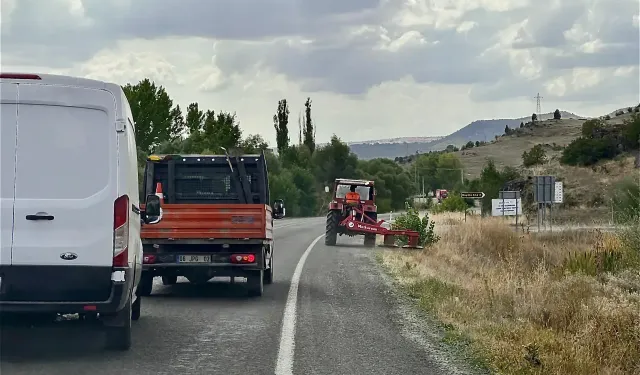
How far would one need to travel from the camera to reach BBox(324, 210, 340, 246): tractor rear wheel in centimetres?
3362

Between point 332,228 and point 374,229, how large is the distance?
1886 mm

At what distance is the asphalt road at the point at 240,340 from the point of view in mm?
8859

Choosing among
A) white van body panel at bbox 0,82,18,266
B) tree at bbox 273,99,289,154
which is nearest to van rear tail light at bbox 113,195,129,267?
white van body panel at bbox 0,82,18,266

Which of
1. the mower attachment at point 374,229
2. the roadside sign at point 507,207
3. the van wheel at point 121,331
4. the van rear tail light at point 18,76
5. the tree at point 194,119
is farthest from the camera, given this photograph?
the tree at point 194,119

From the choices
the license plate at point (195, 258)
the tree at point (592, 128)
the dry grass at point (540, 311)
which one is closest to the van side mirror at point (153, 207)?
the license plate at point (195, 258)

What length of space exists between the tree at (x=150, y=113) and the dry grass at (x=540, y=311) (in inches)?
1524

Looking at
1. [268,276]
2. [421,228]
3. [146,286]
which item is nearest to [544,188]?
[421,228]

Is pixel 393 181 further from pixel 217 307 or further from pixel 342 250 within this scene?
pixel 217 307

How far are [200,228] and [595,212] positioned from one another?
171 feet

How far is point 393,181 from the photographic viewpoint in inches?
4818

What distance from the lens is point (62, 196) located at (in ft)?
28.6

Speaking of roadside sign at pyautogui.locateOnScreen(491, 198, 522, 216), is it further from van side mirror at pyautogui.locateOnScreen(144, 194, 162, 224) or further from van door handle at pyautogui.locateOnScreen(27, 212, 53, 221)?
van door handle at pyautogui.locateOnScreen(27, 212, 53, 221)

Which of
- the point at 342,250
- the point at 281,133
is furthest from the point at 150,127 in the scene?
the point at 281,133

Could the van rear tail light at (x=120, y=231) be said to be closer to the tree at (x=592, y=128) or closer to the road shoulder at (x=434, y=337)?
the road shoulder at (x=434, y=337)
